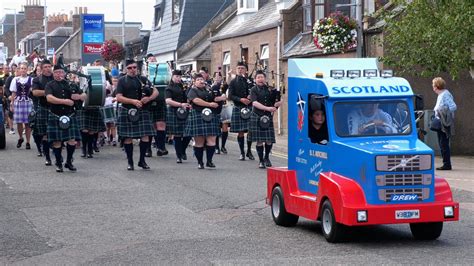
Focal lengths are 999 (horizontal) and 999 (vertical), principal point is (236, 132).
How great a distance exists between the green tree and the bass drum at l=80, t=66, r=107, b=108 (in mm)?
6166

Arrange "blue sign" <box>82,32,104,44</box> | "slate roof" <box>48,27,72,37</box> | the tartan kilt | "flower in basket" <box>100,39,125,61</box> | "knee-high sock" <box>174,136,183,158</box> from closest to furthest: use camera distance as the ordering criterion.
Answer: "knee-high sock" <box>174,136,183,158</box>, the tartan kilt, "flower in basket" <box>100,39,125,61</box>, "blue sign" <box>82,32,104,44</box>, "slate roof" <box>48,27,72,37</box>

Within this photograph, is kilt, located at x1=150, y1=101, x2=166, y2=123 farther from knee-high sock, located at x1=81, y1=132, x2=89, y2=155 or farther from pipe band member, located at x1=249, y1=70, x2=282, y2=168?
pipe band member, located at x1=249, y1=70, x2=282, y2=168

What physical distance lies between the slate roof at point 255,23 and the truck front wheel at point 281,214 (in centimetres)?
2119

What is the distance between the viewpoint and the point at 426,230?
412 inches

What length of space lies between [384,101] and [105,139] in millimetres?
15535

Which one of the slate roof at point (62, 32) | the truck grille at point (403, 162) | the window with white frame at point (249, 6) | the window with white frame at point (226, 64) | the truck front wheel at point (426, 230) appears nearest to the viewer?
the truck grille at point (403, 162)

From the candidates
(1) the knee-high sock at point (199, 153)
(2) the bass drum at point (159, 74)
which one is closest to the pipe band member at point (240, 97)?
(1) the knee-high sock at point (199, 153)

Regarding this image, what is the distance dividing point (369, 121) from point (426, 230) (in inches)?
51.6

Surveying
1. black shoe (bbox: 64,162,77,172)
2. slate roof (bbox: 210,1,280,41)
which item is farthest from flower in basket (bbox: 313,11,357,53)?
black shoe (bbox: 64,162,77,172)

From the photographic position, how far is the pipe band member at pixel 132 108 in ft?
59.5

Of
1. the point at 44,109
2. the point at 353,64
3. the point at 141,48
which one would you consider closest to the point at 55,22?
the point at 141,48

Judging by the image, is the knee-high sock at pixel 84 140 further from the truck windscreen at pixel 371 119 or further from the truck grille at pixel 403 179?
the truck grille at pixel 403 179

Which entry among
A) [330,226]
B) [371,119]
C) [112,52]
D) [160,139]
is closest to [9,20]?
[112,52]

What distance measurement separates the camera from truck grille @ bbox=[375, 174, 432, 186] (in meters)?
10.1
